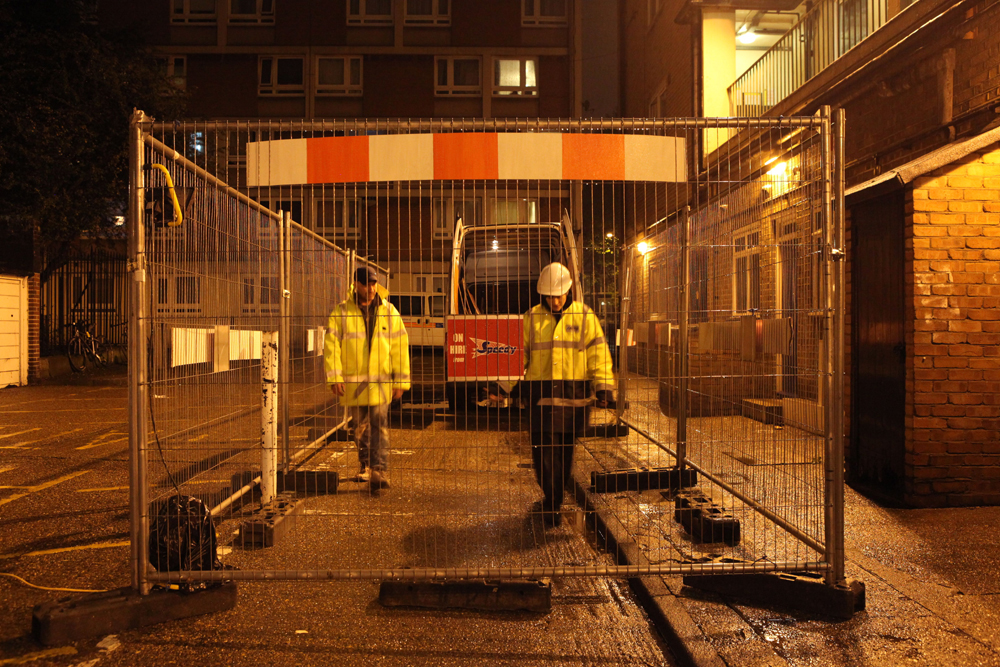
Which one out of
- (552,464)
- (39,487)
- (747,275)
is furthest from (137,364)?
(39,487)

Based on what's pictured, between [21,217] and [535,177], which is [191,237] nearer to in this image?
[535,177]

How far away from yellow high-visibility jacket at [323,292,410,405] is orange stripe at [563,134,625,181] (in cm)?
194

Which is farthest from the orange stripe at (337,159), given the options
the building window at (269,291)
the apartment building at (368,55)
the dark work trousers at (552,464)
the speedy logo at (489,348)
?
the apartment building at (368,55)

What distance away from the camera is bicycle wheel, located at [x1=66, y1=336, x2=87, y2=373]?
17922 millimetres

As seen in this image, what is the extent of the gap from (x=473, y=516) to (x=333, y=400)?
321 centimetres

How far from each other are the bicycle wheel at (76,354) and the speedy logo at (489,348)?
17.0 meters

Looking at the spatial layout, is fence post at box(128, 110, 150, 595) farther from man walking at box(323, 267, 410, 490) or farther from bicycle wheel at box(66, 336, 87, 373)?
bicycle wheel at box(66, 336, 87, 373)

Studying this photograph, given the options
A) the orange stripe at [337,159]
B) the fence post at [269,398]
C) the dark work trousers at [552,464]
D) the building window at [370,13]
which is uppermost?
the building window at [370,13]

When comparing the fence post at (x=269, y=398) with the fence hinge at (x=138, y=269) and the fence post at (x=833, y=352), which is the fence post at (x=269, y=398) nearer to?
the fence hinge at (x=138, y=269)

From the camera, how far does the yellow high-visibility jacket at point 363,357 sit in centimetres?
531

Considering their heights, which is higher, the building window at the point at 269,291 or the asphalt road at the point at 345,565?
the building window at the point at 269,291

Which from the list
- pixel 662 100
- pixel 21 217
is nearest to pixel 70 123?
pixel 21 217

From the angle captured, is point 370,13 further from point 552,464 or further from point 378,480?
point 552,464

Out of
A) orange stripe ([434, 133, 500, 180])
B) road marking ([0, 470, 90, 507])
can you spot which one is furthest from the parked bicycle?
orange stripe ([434, 133, 500, 180])
